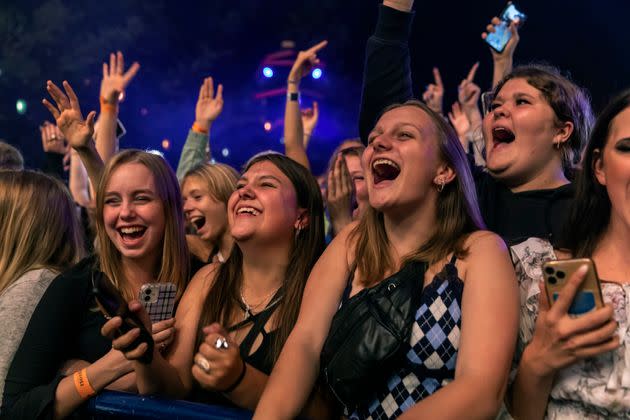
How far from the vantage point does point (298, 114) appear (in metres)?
3.81

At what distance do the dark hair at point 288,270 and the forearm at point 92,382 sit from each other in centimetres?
28

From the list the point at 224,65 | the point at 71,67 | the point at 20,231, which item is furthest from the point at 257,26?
the point at 20,231

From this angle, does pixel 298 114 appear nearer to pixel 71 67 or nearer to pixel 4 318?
pixel 4 318

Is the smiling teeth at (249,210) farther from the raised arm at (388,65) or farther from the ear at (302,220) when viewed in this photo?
the raised arm at (388,65)

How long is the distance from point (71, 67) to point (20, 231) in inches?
263

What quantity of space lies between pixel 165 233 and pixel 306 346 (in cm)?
96

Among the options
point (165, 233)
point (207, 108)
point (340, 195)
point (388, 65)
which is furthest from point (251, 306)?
point (207, 108)

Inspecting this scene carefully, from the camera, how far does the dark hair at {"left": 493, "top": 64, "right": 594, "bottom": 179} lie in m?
2.71

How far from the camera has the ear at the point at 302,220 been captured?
258cm

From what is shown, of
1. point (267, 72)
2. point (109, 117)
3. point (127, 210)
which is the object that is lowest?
point (267, 72)

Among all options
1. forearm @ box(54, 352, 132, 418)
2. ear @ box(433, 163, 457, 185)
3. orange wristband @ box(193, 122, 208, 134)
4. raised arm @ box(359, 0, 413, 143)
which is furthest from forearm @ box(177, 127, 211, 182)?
ear @ box(433, 163, 457, 185)

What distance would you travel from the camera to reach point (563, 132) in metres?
2.73

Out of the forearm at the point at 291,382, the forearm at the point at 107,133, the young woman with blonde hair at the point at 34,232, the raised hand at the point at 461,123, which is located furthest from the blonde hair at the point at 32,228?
the raised hand at the point at 461,123

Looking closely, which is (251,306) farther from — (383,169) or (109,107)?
(109,107)
